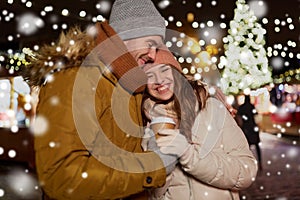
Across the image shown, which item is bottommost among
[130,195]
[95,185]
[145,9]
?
[130,195]

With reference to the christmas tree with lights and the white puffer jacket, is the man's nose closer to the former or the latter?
the white puffer jacket

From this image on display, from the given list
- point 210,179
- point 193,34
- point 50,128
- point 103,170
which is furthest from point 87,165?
point 193,34

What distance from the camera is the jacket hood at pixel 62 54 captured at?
1.51 meters

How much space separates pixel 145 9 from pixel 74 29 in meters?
0.30

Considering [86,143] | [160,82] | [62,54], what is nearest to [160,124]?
[160,82]

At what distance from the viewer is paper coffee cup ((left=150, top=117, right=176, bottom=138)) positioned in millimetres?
1559

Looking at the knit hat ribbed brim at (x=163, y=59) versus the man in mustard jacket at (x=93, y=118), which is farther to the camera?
the knit hat ribbed brim at (x=163, y=59)

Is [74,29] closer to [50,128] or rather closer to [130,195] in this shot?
[50,128]

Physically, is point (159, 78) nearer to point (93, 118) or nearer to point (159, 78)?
point (159, 78)

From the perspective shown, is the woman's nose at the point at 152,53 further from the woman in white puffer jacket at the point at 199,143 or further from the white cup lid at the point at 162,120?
the white cup lid at the point at 162,120

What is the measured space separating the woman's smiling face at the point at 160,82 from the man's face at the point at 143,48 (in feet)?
0.15

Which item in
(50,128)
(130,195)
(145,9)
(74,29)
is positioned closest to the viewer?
(50,128)

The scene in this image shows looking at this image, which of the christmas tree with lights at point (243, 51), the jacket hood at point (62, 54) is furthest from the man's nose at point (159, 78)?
the christmas tree with lights at point (243, 51)

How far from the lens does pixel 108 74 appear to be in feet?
5.03
